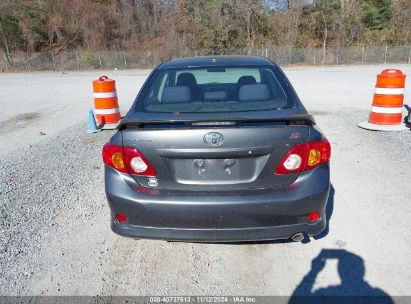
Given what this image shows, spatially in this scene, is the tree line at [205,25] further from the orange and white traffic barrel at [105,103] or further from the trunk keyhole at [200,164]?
the trunk keyhole at [200,164]

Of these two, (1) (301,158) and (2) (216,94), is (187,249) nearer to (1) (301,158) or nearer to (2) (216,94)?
(1) (301,158)

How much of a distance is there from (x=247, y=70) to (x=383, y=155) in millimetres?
3240

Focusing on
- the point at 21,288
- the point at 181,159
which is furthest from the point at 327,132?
the point at 21,288

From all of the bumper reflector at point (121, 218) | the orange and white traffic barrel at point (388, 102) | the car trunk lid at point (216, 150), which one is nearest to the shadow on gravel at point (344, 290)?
the car trunk lid at point (216, 150)

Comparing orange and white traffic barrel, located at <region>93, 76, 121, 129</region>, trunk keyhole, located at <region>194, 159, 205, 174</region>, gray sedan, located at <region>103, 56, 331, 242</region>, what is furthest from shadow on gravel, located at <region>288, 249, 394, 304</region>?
orange and white traffic barrel, located at <region>93, 76, 121, 129</region>

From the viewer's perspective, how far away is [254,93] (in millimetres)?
3189

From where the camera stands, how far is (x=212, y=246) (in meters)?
3.27

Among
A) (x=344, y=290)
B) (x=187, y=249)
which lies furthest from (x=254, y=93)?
(x=344, y=290)

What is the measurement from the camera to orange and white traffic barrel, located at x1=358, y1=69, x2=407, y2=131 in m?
6.90

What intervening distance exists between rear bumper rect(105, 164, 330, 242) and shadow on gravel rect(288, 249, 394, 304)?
421 millimetres

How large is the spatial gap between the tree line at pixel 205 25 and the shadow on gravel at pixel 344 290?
36.6 metres

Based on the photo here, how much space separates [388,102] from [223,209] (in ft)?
19.7

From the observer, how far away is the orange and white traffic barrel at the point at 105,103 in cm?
790

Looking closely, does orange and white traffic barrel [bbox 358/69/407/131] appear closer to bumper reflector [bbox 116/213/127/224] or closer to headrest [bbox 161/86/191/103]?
headrest [bbox 161/86/191/103]
